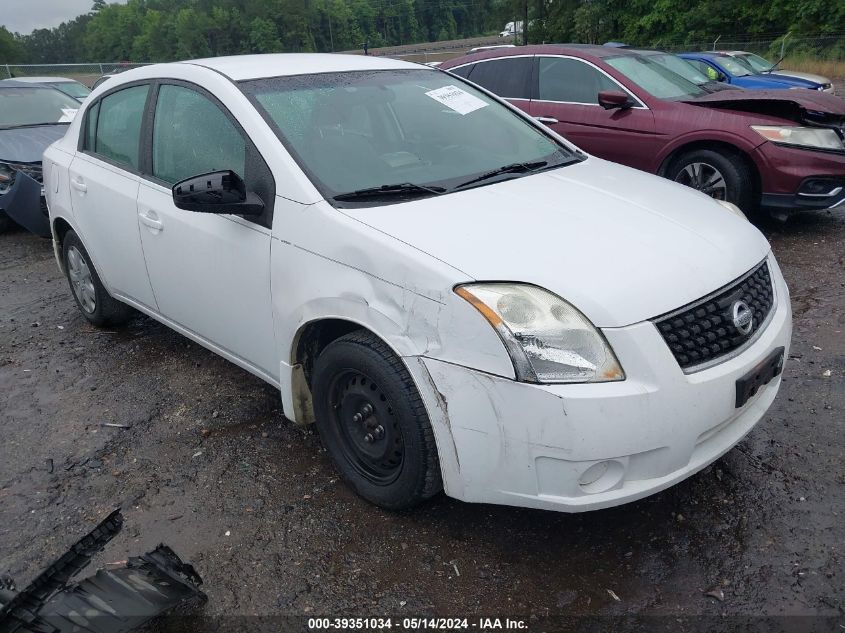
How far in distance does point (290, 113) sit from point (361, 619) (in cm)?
207

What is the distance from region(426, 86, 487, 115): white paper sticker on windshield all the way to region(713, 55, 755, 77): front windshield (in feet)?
36.7

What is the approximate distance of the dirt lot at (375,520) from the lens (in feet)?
7.71

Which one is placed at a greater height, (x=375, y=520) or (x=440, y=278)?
(x=440, y=278)

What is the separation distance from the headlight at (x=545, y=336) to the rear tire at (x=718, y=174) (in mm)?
4241

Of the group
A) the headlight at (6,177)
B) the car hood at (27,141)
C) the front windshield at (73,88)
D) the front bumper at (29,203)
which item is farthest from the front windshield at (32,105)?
the front bumper at (29,203)

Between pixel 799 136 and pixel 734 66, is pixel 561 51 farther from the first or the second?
pixel 734 66

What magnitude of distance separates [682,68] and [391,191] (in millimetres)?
7065

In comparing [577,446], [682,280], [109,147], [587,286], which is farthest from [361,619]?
[109,147]

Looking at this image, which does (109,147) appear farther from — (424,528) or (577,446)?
(577,446)

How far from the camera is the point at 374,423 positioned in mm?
2650

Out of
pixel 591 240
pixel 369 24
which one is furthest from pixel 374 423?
pixel 369 24

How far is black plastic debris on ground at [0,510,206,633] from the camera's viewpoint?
6.14 ft

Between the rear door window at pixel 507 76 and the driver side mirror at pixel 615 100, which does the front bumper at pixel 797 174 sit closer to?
the driver side mirror at pixel 615 100

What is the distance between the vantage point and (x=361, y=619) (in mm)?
2295
